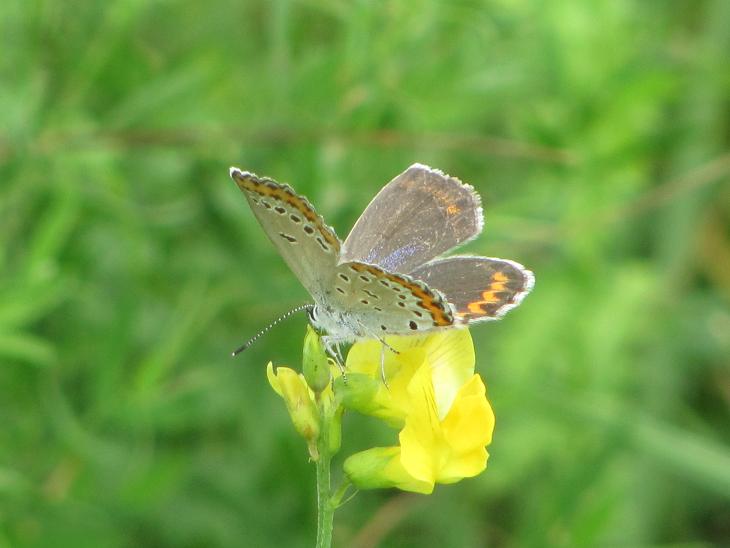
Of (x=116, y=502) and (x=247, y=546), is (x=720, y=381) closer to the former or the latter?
(x=247, y=546)

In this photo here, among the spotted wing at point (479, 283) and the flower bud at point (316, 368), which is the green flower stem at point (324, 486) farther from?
the spotted wing at point (479, 283)

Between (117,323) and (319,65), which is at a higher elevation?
(319,65)

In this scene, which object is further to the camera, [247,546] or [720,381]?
[720,381]

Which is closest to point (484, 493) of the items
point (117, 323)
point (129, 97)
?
point (117, 323)

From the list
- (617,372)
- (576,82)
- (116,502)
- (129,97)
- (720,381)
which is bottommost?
(720,381)

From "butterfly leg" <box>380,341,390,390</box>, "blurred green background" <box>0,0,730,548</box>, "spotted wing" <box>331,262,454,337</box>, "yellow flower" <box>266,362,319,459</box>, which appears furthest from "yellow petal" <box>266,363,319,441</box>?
"blurred green background" <box>0,0,730,548</box>

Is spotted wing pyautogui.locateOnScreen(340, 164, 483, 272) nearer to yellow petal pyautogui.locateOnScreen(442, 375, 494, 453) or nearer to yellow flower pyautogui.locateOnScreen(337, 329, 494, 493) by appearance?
yellow flower pyautogui.locateOnScreen(337, 329, 494, 493)

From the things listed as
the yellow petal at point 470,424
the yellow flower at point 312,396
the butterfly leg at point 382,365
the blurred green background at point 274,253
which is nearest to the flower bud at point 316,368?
the yellow flower at point 312,396
